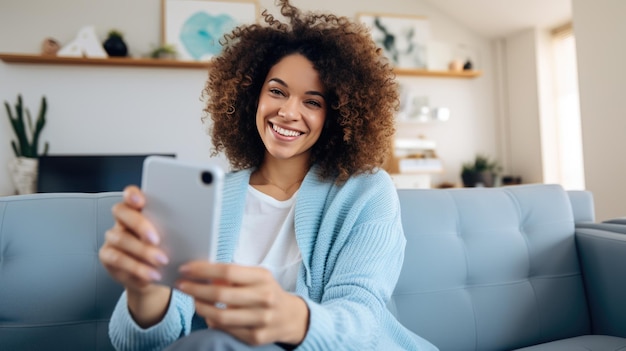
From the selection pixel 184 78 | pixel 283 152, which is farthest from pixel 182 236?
pixel 184 78

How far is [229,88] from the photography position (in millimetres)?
1033

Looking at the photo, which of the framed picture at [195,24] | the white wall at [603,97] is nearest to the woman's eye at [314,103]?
the white wall at [603,97]

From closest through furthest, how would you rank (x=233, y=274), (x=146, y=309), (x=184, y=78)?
(x=233, y=274) < (x=146, y=309) < (x=184, y=78)

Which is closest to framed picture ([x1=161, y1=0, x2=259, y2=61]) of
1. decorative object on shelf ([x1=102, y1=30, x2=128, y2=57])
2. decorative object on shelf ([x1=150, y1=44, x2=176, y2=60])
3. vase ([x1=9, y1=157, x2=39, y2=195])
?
decorative object on shelf ([x1=150, y1=44, x2=176, y2=60])

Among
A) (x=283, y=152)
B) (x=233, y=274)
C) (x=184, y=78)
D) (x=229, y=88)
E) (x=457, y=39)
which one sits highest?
(x=457, y=39)

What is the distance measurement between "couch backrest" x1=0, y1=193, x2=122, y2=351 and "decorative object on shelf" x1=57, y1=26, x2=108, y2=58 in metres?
2.40

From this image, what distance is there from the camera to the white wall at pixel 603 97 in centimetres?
221

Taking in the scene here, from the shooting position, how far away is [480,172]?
3348 millimetres

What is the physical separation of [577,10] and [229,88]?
2.36m

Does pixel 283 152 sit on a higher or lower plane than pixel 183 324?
higher

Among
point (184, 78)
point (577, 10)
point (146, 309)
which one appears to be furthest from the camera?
point (184, 78)

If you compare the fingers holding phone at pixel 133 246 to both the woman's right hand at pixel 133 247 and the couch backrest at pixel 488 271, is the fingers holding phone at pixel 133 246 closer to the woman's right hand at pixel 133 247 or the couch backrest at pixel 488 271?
the woman's right hand at pixel 133 247

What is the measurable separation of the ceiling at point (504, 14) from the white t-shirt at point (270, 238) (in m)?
3.08

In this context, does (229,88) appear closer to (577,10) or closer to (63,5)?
(577,10)
